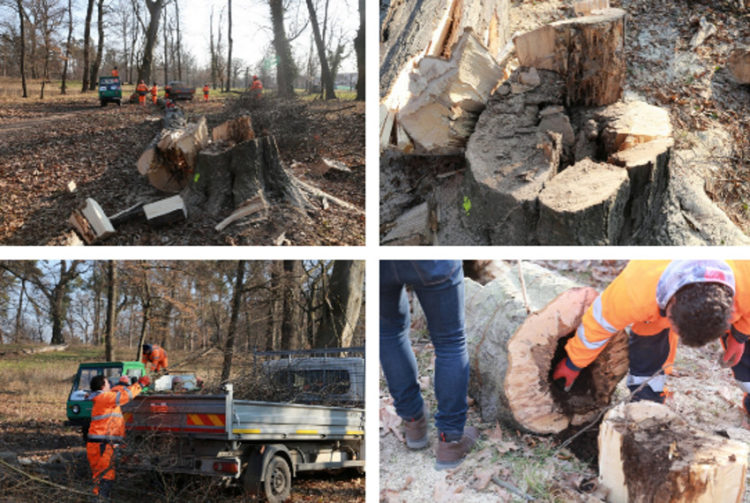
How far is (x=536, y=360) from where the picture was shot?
299 centimetres

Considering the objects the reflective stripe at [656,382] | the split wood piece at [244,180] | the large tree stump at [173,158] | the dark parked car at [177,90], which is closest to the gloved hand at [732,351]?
the reflective stripe at [656,382]

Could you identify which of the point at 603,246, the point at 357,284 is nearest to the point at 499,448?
the point at 603,246

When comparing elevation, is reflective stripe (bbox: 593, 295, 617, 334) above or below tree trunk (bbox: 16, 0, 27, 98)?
below

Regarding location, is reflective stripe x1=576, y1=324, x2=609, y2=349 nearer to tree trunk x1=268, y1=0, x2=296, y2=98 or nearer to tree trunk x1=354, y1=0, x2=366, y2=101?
tree trunk x1=354, y1=0, x2=366, y2=101

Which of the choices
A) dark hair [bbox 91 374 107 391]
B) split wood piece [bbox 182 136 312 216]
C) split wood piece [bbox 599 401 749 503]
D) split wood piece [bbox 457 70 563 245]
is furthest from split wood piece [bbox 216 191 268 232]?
split wood piece [bbox 599 401 749 503]

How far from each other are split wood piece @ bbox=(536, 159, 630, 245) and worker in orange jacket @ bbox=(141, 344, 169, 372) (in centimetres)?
350

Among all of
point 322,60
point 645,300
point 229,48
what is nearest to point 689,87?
point 645,300

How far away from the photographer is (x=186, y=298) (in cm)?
504

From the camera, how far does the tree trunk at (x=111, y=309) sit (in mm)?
5320

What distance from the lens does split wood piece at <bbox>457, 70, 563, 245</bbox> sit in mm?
2691

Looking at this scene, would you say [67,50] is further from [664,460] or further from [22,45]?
[664,460]

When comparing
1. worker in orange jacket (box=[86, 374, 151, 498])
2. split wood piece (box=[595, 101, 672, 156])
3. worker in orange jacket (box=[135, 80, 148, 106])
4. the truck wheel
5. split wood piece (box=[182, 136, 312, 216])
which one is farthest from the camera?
worker in orange jacket (box=[135, 80, 148, 106])

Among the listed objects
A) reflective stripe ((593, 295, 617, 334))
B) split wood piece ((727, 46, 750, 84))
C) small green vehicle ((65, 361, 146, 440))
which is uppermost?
split wood piece ((727, 46, 750, 84))

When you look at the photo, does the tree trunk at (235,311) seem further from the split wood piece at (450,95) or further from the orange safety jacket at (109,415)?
the split wood piece at (450,95)
